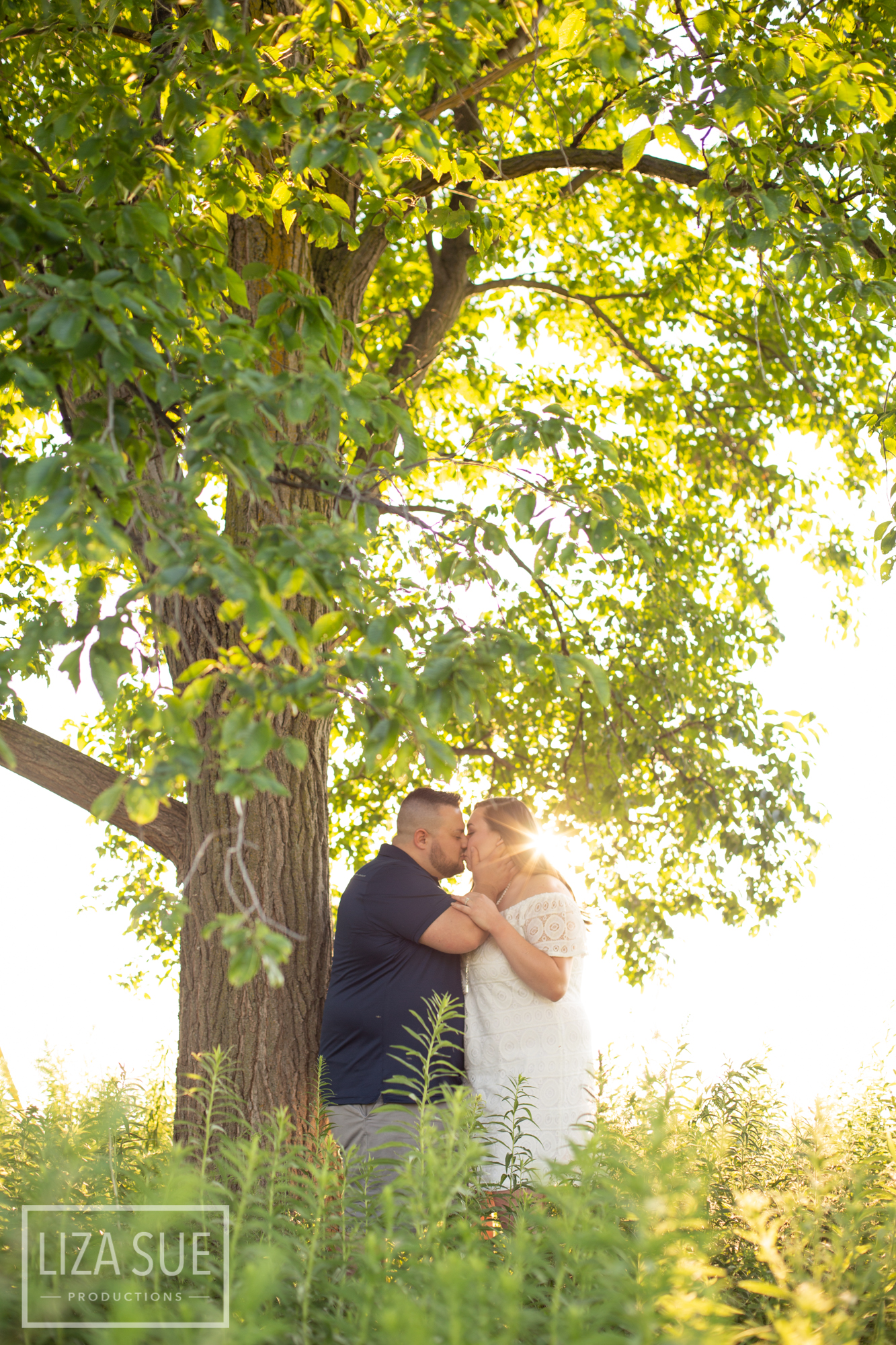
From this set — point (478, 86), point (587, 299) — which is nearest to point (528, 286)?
point (587, 299)

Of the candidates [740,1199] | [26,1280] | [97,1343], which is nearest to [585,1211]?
[740,1199]

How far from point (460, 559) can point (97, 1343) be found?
7.09 ft

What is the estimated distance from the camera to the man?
411cm

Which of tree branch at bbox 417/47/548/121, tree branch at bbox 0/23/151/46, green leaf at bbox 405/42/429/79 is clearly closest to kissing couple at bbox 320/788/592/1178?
green leaf at bbox 405/42/429/79

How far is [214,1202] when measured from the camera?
2.77m

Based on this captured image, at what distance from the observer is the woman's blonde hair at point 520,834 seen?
4590 millimetres

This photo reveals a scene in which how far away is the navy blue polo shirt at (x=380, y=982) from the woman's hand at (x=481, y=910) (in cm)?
7

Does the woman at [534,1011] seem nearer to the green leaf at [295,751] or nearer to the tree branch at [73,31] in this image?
the green leaf at [295,751]

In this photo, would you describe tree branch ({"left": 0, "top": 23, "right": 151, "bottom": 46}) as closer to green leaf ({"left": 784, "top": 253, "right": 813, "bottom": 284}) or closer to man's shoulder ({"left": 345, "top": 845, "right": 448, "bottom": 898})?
green leaf ({"left": 784, "top": 253, "right": 813, "bottom": 284})

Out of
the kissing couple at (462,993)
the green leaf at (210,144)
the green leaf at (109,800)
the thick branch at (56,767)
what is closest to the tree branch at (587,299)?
the green leaf at (210,144)

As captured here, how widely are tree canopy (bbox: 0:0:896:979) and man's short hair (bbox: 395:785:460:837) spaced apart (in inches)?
17.0

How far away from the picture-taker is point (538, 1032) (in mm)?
4051

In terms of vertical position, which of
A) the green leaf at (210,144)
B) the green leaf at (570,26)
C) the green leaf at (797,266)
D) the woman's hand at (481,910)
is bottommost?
the woman's hand at (481,910)

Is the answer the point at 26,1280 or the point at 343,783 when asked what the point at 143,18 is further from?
the point at 343,783
